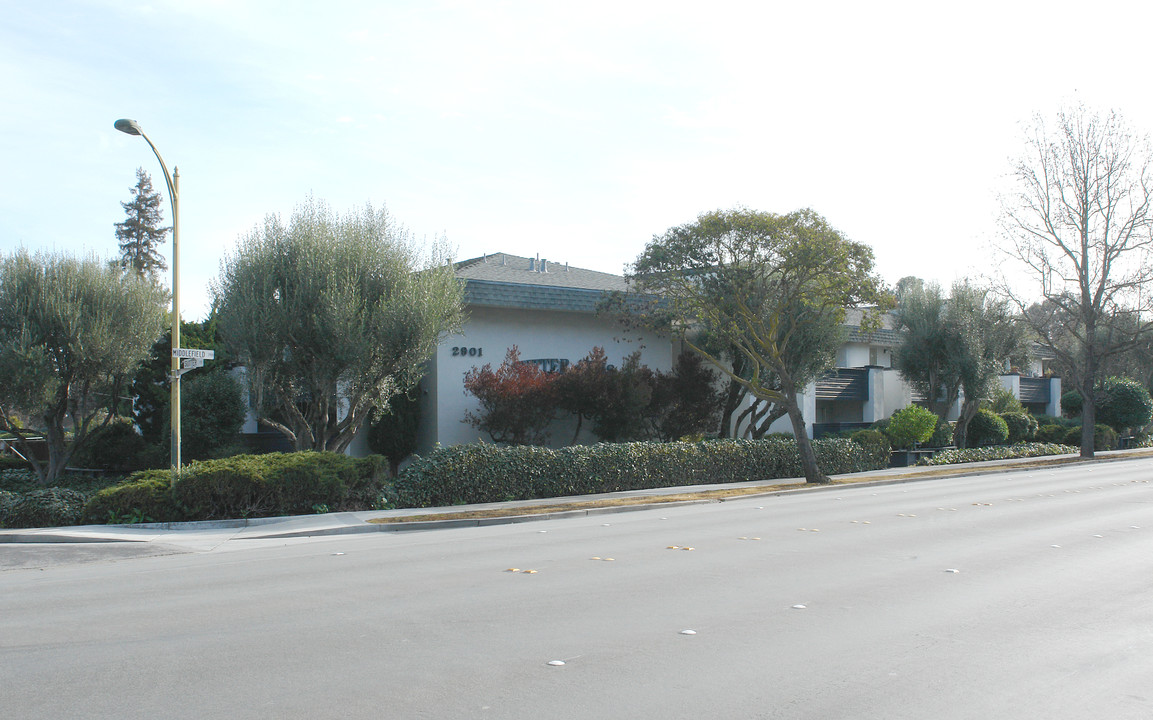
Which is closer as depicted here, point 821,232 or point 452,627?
point 452,627

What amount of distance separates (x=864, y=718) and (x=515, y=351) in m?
18.9

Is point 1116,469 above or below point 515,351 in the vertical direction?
below

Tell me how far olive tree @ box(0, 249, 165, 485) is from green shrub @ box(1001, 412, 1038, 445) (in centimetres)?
3515

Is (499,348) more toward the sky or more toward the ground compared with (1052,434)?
more toward the sky

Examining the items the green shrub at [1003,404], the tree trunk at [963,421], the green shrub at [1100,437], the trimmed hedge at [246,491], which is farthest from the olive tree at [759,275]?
the green shrub at [1100,437]

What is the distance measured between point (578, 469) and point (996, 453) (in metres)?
22.5

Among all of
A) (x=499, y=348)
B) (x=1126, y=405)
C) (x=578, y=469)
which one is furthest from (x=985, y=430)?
(x=578, y=469)

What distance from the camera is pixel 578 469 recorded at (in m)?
20.0

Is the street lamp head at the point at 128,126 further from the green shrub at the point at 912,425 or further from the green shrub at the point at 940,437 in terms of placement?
the green shrub at the point at 940,437

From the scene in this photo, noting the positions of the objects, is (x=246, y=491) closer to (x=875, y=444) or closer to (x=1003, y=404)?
(x=875, y=444)

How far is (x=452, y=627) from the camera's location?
701 centimetres

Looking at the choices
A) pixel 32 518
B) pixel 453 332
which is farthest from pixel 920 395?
pixel 32 518

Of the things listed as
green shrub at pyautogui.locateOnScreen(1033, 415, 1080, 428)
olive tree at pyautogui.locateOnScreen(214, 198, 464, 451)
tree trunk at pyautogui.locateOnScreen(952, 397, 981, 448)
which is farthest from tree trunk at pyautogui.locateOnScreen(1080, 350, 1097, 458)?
olive tree at pyautogui.locateOnScreen(214, 198, 464, 451)

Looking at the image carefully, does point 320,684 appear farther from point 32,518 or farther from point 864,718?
point 32,518
